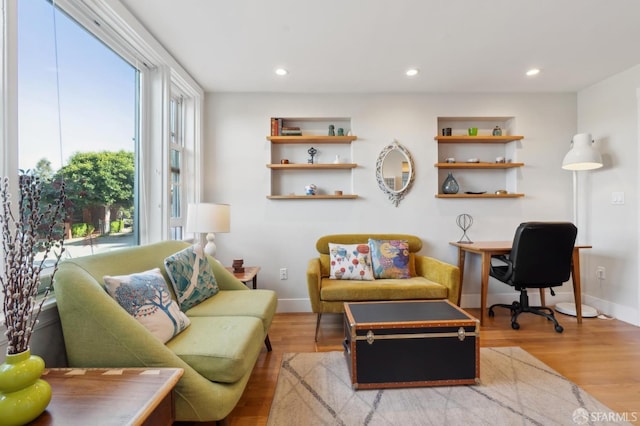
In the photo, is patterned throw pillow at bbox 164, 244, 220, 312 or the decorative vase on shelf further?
the decorative vase on shelf

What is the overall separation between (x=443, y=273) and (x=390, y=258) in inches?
19.6

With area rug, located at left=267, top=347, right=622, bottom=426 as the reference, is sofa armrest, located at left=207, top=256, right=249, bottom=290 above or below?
above

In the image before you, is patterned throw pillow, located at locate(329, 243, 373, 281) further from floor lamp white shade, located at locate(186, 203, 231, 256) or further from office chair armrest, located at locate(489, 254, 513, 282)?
office chair armrest, located at locate(489, 254, 513, 282)

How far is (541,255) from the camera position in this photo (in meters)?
2.50

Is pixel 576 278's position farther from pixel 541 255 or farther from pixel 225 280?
pixel 225 280

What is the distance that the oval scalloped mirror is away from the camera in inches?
123

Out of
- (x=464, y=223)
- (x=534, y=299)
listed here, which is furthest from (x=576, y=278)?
(x=464, y=223)

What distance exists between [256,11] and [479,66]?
2.04 meters

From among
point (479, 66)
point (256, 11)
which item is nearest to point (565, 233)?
point (479, 66)

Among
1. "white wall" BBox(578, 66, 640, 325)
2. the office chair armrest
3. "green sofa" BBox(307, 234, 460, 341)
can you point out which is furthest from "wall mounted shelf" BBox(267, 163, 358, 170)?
"white wall" BBox(578, 66, 640, 325)

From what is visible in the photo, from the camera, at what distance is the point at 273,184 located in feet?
10.6

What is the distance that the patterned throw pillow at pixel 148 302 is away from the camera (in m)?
1.34

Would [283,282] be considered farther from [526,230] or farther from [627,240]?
[627,240]

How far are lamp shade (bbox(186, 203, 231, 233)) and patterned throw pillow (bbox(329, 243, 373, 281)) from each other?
1.10 metres
